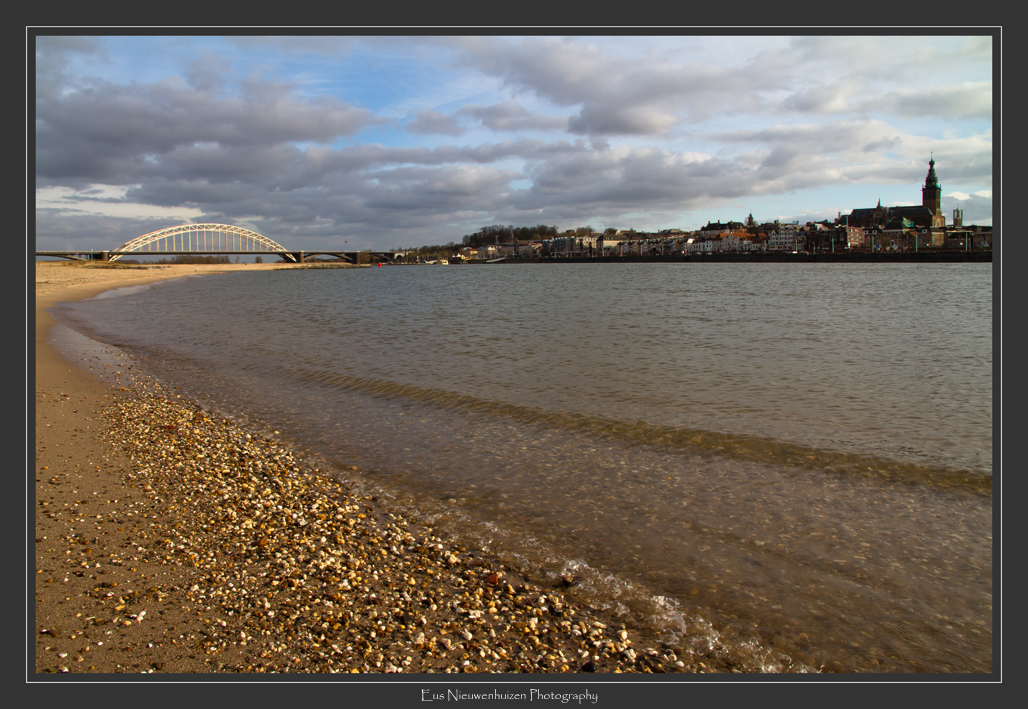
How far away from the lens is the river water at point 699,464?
4383mm

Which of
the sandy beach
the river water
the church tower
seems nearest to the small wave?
the river water

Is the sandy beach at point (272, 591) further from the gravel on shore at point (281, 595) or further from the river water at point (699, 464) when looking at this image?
the river water at point (699, 464)

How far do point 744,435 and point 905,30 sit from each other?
597cm

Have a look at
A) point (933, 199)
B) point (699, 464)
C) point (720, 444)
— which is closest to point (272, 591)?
point (699, 464)

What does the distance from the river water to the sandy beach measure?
56 cm

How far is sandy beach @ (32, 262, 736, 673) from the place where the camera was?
3.47 meters

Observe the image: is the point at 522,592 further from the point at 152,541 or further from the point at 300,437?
the point at 300,437

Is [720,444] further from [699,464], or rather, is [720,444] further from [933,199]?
[933,199]

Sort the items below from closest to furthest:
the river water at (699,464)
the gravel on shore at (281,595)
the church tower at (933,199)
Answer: the gravel on shore at (281,595) < the river water at (699,464) < the church tower at (933,199)

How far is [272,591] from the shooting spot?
4070 mm

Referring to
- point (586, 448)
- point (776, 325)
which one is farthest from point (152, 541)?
point (776, 325)

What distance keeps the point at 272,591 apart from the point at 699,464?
575 centimetres

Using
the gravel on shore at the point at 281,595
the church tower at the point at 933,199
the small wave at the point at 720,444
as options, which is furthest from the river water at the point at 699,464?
the church tower at the point at 933,199

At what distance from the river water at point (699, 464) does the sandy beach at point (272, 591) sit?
0.56 meters
